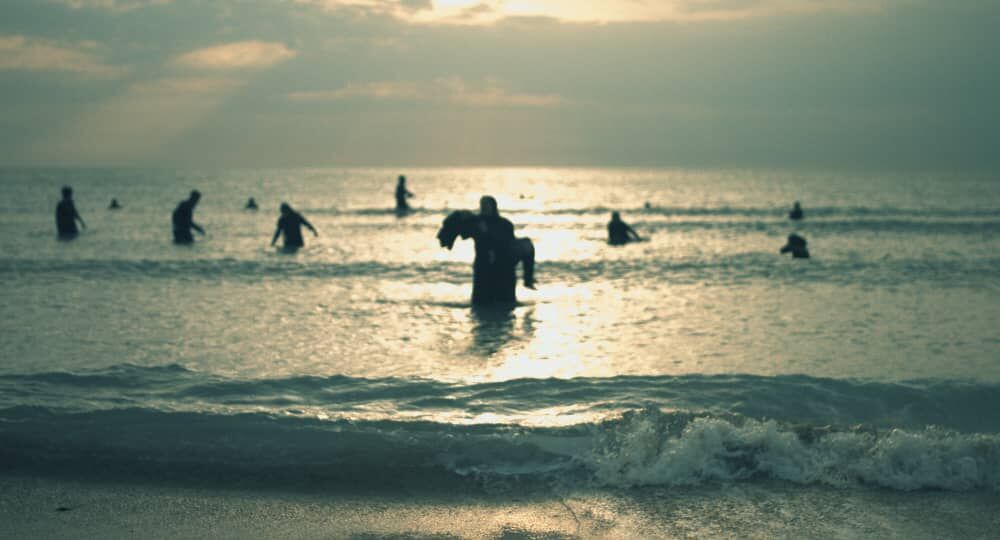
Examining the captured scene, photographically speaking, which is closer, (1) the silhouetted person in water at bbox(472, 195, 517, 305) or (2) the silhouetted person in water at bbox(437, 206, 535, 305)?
(2) the silhouetted person in water at bbox(437, 206, 535, 305)

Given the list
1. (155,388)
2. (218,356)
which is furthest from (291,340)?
(155,388)

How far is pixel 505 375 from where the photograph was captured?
8.67 metres

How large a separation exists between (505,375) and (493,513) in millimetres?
3809

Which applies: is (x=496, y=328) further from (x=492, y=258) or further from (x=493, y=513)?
(x=493, y=513)

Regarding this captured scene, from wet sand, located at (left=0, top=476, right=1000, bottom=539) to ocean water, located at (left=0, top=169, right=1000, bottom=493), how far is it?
248mm

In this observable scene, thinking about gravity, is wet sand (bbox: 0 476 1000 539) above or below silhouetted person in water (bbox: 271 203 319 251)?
below

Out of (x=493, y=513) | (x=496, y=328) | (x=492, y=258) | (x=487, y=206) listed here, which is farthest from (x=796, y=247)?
(x=493, y=513)

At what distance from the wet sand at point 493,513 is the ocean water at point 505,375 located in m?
0.25

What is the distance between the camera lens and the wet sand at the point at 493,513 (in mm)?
4602

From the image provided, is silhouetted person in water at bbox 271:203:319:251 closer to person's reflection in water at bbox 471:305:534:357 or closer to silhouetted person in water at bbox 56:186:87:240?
silhouetted person in water at bbox 56:186:87:240

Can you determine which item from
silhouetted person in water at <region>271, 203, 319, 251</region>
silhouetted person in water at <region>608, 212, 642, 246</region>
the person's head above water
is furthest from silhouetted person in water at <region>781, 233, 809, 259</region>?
silhouetted person in water at <region>271, 203, 319, 251</region>

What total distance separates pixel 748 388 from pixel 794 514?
123 inches

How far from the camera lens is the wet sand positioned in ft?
15.1

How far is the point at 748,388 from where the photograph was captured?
785cm
